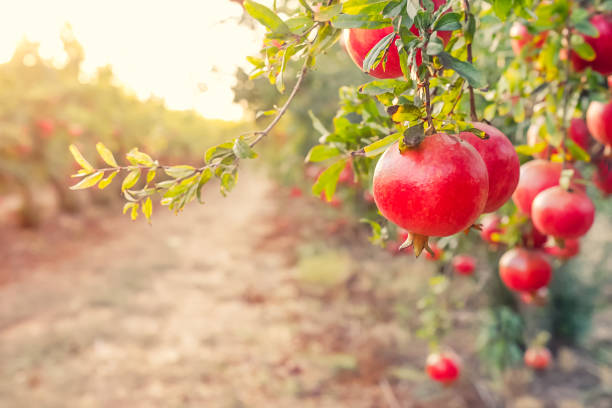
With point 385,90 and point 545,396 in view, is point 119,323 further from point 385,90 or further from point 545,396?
point 385,90

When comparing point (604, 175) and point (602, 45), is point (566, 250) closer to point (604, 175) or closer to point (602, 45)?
point (604, 175)

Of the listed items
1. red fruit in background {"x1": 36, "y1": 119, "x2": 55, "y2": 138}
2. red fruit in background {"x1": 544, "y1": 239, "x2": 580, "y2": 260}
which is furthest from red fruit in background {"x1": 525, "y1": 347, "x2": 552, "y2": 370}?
red fruit in background {"x1": 36, "y1": 119, "x2": 55, "y2": 138}

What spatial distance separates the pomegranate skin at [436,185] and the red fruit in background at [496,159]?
0.28 feet

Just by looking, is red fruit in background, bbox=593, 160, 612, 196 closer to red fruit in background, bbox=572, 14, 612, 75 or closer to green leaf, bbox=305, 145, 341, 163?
red fruit in background, bbox=572, 14, 612, 75

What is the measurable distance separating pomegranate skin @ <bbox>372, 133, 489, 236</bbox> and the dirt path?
3315mm

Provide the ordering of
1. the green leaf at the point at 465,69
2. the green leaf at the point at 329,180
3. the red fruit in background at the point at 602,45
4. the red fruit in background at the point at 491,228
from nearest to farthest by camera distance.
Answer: the green leaf at the point at 465,69, the green leaf at the point at 329,180, the red fruit in background at the point at 602,45, the red fruit in background at the point at 491,228

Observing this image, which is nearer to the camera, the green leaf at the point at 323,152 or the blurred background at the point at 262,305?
the green leaf at the point at 323,152

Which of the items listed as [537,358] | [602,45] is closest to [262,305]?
[537,358]

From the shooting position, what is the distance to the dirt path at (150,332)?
362 centimetres

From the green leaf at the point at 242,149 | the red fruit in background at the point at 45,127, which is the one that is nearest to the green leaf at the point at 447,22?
the green leaf at the point at 242,149

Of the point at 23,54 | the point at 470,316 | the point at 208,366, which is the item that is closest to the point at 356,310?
the point at 470,316

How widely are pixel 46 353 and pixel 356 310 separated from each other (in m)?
3.21

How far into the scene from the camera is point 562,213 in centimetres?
88

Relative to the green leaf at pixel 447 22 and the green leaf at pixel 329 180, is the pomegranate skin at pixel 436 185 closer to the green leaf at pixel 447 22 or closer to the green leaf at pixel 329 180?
the green leaf at pixel 447 22
